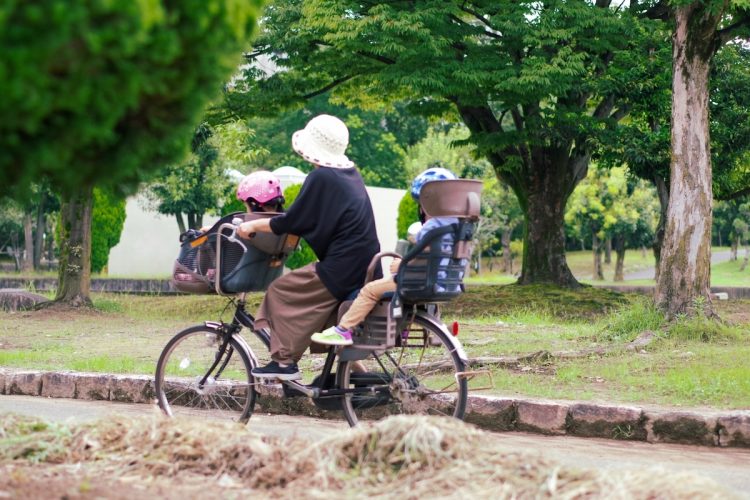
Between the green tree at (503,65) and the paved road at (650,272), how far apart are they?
2031cm

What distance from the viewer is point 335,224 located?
6.79 m

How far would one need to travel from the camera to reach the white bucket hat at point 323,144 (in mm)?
6848

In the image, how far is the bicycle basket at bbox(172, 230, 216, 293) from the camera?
23.7ft

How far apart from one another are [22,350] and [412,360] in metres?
→ 7.13

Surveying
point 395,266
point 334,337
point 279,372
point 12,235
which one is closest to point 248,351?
point 279,372

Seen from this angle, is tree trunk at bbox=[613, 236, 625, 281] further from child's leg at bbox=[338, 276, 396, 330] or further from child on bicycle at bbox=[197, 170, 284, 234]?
child's leg at bbox=[338, 276, 396, 330]

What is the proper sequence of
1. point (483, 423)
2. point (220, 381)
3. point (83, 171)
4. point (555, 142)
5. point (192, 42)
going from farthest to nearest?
point (555, 142), point (483, 423), point (220, 381), point (83, 171), point (192, 42)

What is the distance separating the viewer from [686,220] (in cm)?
1352

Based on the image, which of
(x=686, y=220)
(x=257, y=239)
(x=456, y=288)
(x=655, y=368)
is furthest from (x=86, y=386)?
(x=686, y=220)

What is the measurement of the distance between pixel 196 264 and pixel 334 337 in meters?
1.17

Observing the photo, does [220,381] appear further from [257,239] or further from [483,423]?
[483,423]

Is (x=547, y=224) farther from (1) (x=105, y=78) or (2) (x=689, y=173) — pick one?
(1) (x=105, y=78)

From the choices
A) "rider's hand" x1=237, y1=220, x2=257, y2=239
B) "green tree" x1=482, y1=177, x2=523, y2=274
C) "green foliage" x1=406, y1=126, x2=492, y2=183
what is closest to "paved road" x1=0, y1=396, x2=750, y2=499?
"rider's hand" x1=237, y1=220, x2=257, y2=239

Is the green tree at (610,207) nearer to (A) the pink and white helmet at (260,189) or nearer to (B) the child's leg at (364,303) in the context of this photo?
(A) the pink and white helmet at (260,189)
